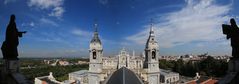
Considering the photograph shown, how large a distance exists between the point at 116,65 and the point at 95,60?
15.0 feet

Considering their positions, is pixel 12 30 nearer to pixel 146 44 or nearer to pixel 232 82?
pixel 232 82

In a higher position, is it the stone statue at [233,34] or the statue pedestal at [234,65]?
the stone statue at [233,34]

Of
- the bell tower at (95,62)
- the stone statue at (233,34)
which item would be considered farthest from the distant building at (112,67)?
the stone statue at (233,34)

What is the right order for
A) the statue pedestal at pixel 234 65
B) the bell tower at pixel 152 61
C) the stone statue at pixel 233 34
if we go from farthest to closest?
the bell tower at pixel 152 61 < the stone statue at pixel 233 34 < the statue pedestal at pixel 234 65

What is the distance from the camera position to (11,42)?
7203mm

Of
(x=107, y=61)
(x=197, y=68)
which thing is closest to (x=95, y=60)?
(x=107, y=61)

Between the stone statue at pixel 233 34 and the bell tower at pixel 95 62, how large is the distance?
74.7 feet

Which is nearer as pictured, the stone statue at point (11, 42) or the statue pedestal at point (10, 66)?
the statue pedestal at point (10, 66)

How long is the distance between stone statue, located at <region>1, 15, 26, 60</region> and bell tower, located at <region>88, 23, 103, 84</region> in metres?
22.2

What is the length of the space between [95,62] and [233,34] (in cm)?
2313

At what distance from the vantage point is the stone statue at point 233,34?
7.07m

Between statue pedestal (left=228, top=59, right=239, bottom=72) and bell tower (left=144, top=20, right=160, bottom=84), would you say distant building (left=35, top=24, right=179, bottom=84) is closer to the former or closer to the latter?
bell tower (left=144, top=20, right=160, bottom=84)

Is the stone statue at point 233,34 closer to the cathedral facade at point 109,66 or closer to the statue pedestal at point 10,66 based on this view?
the statue pedestal at point 10,66

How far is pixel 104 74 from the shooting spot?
29969 millimetres
